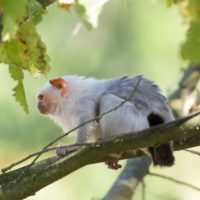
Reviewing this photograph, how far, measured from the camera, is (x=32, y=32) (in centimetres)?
202

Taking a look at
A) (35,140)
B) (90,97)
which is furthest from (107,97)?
(35,140)

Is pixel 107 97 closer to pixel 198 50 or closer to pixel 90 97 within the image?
pixel 90 97

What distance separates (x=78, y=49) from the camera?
7.58 meters

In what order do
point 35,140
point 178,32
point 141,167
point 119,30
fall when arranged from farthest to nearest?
1. point 119,30
2. point 178,32
3. point 35,140
4. point 141,167

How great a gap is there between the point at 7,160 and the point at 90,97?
2.06m

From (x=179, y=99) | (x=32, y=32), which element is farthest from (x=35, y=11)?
(x=179, y=99)

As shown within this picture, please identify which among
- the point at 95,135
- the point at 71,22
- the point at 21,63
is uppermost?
the point at 71,22

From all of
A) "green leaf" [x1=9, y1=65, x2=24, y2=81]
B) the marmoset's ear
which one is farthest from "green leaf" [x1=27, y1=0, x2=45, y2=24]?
the marmoset's ear

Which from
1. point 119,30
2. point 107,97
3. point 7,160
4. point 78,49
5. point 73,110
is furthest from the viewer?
point 119,30

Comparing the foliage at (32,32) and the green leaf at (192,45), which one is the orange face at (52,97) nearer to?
the foliage at (32,32)

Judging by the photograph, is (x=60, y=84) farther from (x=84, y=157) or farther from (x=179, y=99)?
(x=84, y=157)

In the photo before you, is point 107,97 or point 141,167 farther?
point 141,167

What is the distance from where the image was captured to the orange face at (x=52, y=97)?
3.54 meters

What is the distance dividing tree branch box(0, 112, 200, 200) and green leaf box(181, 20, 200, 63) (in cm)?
62
